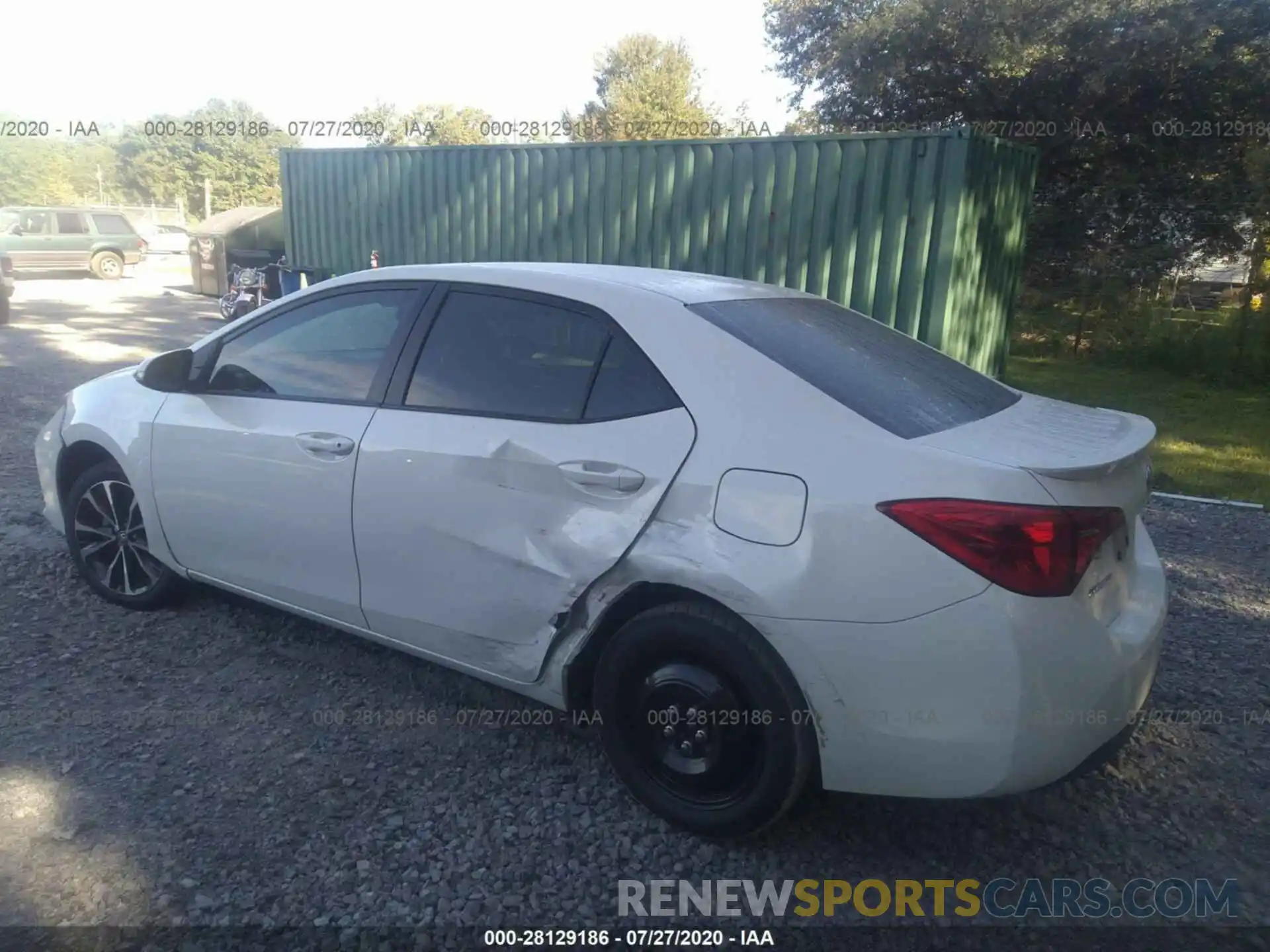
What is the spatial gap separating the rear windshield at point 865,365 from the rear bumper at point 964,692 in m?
0.53

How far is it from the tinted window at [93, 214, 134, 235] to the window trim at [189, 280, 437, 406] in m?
23.1

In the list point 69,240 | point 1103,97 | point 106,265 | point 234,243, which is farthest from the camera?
point 106,265

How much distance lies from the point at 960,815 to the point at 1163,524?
3771mm

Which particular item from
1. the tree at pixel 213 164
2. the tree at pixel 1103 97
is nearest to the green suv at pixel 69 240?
the tree at pixel 1103 97

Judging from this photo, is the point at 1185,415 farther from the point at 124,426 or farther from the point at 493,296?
the point at 124,426

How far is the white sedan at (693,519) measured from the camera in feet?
7.45

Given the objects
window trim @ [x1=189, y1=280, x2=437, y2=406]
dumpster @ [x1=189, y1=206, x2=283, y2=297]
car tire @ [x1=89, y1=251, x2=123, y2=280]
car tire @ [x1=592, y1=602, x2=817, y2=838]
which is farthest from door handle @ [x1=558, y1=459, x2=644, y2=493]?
car tire @ [x1=89, y1=251, x2=123, y2=280]

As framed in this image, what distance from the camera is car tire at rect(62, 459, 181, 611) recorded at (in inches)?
158

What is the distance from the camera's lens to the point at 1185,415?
9609mm

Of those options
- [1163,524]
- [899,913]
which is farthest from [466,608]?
[1163,524]

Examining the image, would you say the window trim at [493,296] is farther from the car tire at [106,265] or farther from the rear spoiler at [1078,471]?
the car tire at [106,265]

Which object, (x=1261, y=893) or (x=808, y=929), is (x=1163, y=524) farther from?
(x=808, y=929)

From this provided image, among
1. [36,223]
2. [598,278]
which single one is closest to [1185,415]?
[598,278]

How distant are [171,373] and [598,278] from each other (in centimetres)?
182
